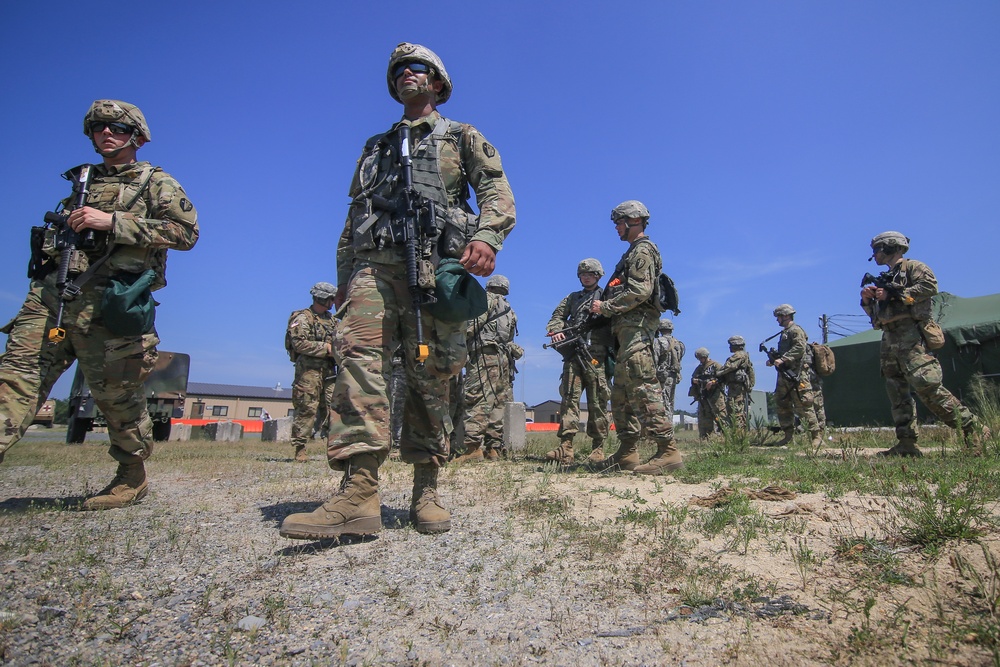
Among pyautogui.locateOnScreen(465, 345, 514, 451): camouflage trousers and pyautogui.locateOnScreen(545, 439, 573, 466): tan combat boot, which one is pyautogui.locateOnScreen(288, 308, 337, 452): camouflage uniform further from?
pyautogui.locateOnScreen(545, 439, 573, 466): tan combat boot

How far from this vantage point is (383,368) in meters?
3.09

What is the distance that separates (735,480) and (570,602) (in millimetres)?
2540

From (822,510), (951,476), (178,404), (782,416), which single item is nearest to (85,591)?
(822,510)

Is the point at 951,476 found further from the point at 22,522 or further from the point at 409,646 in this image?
the point at 22,522

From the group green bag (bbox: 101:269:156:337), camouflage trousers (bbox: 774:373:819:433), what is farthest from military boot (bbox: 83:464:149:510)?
camouflage trousers (bbox: 774:373:819:433)

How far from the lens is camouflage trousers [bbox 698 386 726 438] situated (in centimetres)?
1333

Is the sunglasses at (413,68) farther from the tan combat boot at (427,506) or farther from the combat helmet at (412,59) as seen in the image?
the tan combat boot at (427,506)

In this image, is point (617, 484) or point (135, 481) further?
point (617, 484)

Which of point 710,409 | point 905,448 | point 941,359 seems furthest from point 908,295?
point 941,359

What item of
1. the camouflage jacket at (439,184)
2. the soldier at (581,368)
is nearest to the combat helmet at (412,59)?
the camouflage jacket at (439,184)

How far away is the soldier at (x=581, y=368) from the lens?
717 cm

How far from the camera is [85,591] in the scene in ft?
7.08

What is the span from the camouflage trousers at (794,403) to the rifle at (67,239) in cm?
907

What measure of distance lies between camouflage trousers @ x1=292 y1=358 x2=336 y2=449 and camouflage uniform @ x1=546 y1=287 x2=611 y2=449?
3.34 m
